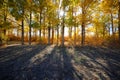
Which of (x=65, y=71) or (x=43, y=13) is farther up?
(x=43, y=13)

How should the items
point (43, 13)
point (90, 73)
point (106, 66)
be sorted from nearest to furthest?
1. point (90, 73)
2. point (106, 66)
3. point (43, 13)

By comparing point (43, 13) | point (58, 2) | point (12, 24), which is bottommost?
point (12, 24)

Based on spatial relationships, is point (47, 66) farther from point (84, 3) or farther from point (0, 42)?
point (0, 42)

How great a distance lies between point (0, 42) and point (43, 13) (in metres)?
7.20

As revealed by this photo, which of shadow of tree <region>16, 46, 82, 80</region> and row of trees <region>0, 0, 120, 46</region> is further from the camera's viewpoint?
row of trees <region>0, 0, 120, 46</region>

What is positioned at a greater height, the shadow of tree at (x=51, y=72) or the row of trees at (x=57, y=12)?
the row of trees at (x=57, y=12)

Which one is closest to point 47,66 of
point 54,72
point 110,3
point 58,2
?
point 54,72

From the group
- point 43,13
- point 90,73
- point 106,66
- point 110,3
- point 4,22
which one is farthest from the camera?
point 43,13

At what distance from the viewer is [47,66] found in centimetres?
859

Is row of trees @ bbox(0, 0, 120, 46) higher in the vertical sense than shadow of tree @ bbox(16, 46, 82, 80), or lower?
higher

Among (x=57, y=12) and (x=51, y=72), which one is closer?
(x=51, y=72)

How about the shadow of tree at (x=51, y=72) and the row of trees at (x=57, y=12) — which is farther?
the row of trees at (x=57, y=12)

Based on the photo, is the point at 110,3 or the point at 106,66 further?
the point at 110,3

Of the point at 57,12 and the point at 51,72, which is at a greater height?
the point at 57,12
